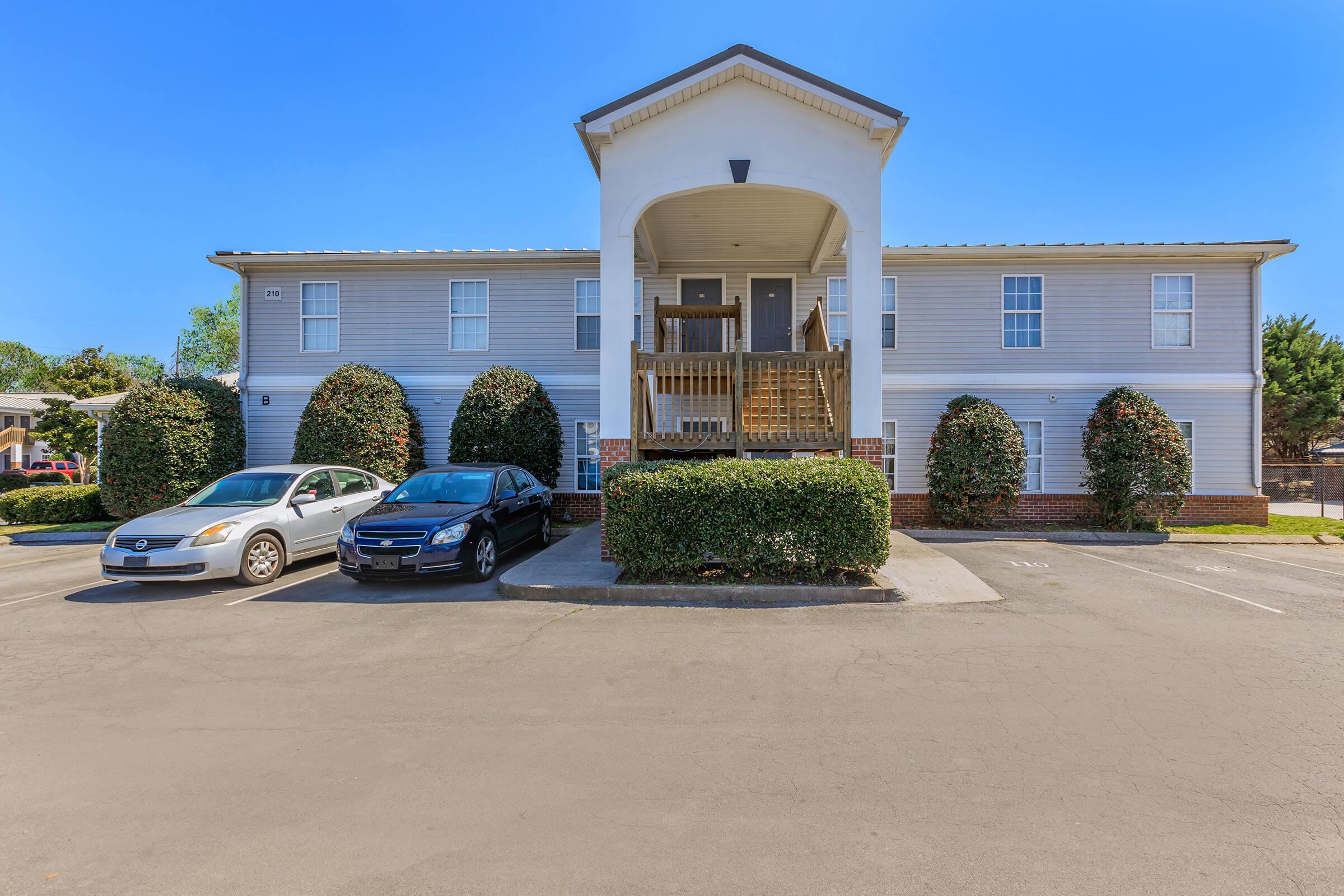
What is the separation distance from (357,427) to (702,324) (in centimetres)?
727

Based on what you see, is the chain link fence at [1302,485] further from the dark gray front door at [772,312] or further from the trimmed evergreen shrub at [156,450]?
the trimmed evergreen shrub at [156,450]

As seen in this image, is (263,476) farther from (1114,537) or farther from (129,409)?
(1114,537)

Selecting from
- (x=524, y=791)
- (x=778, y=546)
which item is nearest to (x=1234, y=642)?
(x=778, y=546)

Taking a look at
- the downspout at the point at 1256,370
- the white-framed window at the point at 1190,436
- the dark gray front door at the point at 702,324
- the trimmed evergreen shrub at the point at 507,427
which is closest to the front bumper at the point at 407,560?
the trimmed evergreen shrub at the point at 507,427

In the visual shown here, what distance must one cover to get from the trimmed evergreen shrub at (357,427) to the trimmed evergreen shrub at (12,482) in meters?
13.5

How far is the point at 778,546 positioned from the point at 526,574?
3.20 m

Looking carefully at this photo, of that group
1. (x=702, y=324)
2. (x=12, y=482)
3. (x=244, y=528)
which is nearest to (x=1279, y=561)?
(x=702, y=324)

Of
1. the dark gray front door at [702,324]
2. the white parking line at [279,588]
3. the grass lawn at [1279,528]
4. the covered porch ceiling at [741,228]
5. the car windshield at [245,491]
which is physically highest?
the covered porch ceiling at [741,228]

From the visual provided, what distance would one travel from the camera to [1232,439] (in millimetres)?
14539

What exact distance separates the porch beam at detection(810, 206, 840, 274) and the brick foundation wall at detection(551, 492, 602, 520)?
Result: 7035 mm

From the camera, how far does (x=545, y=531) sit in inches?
433

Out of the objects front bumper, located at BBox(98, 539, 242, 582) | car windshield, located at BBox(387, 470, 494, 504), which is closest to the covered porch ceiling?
car windshield, located at BBox(387, 470, 494, 504)

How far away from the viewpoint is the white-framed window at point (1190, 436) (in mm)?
14445

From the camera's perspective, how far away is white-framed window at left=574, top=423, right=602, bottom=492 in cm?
1499
